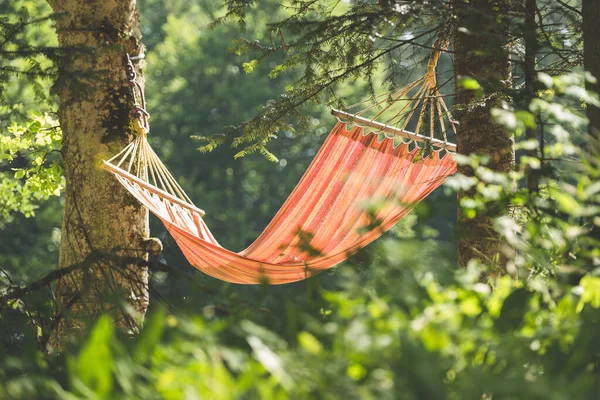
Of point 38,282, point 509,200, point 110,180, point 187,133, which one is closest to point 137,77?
point 110,180

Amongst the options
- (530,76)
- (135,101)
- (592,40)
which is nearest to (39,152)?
(135,101)

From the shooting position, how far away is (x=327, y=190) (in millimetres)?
3598

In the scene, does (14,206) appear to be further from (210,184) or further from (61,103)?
(210,184)

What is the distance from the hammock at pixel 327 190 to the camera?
9.97ft

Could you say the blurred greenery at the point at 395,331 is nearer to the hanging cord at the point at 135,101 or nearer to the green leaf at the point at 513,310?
the green leaf at the point at 513,310

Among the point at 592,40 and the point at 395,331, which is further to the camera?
the point at 592,40

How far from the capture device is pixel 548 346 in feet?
3.45

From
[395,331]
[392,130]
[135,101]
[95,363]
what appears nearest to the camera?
[95,363]

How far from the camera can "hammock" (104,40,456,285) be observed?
9.97 feet

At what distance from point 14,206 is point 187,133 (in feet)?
36.5

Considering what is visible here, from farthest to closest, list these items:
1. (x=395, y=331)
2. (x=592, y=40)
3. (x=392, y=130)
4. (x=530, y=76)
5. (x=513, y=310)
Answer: (x=392, y=130) → (x=530, y=76) → (x=592, y=40) → (x=513, y=310) → (x=395, y=331)

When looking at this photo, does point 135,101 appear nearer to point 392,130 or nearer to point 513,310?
point 392,130

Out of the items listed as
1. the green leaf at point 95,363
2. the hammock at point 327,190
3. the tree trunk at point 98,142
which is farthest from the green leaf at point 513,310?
the tree trunk at point 98,142

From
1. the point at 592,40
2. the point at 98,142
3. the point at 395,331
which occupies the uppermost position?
the point at 98,142
